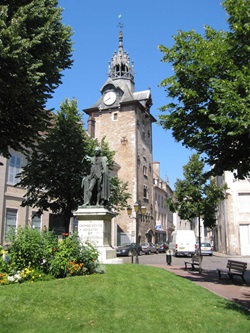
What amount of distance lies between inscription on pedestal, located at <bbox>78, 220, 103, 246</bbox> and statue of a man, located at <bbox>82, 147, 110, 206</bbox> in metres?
0.77

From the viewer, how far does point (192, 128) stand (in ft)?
42.5

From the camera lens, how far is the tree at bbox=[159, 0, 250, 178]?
11125 millimetres

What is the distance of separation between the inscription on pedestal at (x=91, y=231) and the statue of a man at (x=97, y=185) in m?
0.77

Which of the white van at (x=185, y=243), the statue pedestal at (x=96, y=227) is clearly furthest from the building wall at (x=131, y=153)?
the statue pedestal at (x=96, y=227)

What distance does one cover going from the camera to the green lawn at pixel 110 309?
5.83m

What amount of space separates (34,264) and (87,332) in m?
3.69

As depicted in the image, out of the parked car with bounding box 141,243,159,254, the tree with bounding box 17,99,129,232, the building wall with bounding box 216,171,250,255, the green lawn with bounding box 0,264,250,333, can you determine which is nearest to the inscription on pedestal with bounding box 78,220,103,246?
the green lawn with bounding box 0,264,250,333

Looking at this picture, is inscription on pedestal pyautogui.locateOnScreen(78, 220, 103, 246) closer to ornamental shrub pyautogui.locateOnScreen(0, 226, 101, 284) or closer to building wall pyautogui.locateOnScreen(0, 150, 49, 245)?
ornamental shrub pyautogui.locateOnScreen(0, 226, 101, 284)

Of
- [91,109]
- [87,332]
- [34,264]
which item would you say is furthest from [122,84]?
[87,332]

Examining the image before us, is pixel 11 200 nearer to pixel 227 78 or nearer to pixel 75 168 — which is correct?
pixel 75 168

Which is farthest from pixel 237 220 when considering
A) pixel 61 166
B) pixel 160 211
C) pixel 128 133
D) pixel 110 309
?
pixel 160 211

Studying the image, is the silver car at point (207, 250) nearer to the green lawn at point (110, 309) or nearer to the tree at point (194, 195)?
the tree at point (194, 195)

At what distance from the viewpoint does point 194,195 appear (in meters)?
26.9

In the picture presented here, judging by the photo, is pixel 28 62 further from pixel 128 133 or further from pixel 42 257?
pixel 128 133
